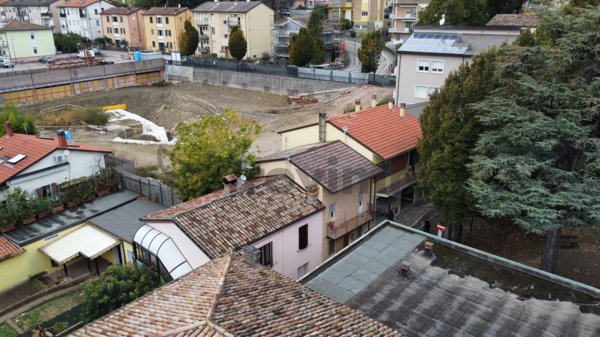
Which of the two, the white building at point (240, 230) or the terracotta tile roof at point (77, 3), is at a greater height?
the terracotta tile roof at point (77, 3)

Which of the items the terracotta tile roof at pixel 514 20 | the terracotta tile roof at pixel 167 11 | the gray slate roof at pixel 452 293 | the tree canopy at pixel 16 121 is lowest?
the gray slate roof at pixel 452 293

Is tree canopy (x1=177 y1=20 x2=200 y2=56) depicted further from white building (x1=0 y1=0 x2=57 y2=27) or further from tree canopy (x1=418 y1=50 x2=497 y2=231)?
tree canopy (x1=418 y1=50 x2=497 y2=231)

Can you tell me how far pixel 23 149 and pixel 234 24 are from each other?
56.8 m

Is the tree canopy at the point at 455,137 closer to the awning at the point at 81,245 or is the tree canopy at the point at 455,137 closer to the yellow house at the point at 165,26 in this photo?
the awning at the point at 81,245

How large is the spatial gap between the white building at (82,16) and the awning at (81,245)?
9164 centimetres

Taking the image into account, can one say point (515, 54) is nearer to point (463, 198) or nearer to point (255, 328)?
point (463, 198)

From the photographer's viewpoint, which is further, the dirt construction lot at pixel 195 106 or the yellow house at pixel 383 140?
the dirt construction lot at pixel 195 106

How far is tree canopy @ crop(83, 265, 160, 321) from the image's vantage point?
16719 millimetres

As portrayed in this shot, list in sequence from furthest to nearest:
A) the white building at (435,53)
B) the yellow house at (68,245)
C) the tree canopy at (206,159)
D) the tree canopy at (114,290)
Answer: the white building at (435,53), the tree canopy at (206,159), the yellow house at (68,245), the tree canopy at (114,290)

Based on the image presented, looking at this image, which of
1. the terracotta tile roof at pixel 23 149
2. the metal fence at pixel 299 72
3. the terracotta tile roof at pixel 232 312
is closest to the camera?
the terracotta tile roof at pixel 232 312

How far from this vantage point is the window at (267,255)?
61.8ft

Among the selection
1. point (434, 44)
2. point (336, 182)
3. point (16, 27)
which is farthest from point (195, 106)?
point (16, 27)

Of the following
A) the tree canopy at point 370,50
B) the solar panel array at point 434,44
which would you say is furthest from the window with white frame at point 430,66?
the tree canopy at point 370,50

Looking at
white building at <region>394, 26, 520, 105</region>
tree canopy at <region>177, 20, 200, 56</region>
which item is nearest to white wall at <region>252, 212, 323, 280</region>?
white building at <region>394, 26, 520, 105</region>
